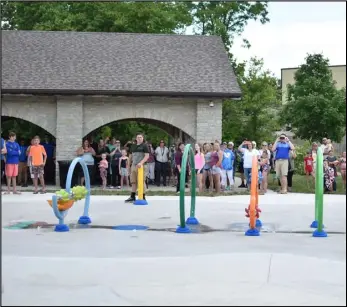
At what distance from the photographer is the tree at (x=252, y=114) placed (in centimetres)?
3316

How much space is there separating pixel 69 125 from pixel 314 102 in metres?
13.5

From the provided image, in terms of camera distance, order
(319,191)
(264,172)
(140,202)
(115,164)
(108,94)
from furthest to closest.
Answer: (108,94) < (115,164) < (264,172) < (140,202) < (319,191)

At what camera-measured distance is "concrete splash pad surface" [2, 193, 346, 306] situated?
5637mm

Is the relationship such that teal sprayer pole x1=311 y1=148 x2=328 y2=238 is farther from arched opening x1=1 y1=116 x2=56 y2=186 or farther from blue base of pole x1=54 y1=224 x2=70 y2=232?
arched opening x1=1 y1=116 x2=56 y2=186

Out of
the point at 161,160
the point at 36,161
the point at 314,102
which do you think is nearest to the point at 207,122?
the point at 161,160

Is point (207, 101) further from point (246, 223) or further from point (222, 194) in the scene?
point (246, 223)

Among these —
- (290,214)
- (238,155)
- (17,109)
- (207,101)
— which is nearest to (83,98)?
(17,109)

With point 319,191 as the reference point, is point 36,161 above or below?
above

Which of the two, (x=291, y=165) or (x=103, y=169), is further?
(x=103, y=169)

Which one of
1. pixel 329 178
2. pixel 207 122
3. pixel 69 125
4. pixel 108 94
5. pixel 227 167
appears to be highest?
pixel 108 94

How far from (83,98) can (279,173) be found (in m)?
7.27

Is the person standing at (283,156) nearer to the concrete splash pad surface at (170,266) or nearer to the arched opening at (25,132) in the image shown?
the concrete splash pad surface at (170,266)

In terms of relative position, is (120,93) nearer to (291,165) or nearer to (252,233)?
(291,165)

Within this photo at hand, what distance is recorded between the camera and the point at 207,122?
2023 cm
